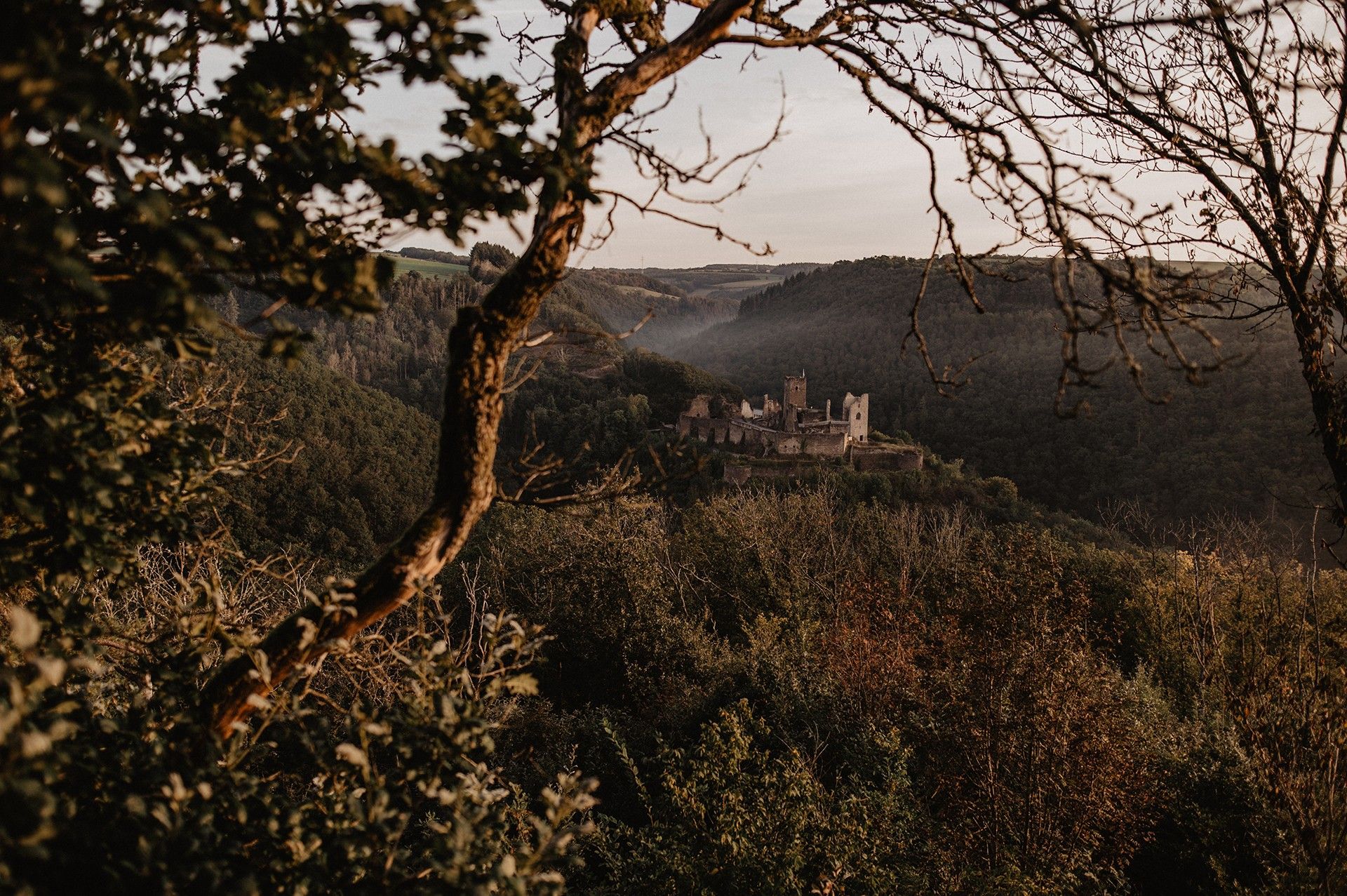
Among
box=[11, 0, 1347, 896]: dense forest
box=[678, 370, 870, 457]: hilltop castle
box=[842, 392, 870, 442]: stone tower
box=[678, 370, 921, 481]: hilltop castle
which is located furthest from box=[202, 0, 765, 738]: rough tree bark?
box=[842, 392, 870, 442]: stone tower

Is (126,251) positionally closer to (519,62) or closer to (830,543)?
(519,62)

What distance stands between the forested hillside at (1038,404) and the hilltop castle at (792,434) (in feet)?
19.2

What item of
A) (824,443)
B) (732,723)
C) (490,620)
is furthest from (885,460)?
(490,620)

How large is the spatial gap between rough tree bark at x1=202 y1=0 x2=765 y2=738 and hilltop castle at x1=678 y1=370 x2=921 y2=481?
1328 inches

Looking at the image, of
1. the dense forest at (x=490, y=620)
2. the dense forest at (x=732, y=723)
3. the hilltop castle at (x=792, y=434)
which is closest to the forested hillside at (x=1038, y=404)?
the dense forest at (x=490, y=620)

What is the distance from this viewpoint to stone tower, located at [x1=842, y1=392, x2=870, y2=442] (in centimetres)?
4225

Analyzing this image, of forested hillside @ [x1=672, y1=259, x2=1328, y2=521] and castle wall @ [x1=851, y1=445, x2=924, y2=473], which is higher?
forested hillside @ [x1=672, y1=259, x2=1328, y2=521]

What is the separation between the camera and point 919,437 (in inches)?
1923

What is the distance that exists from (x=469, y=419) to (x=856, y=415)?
4220 cm

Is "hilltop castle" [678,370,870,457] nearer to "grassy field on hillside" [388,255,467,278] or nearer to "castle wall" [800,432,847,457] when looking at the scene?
"castle wall" [800,432,847,457]

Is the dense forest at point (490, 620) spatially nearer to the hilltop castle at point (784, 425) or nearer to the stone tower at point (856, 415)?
the hilltop castle at point (784, 425)

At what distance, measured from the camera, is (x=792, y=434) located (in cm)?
3994

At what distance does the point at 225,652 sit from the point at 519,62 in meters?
2.33

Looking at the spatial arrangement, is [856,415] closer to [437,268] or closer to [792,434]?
[792,434]
